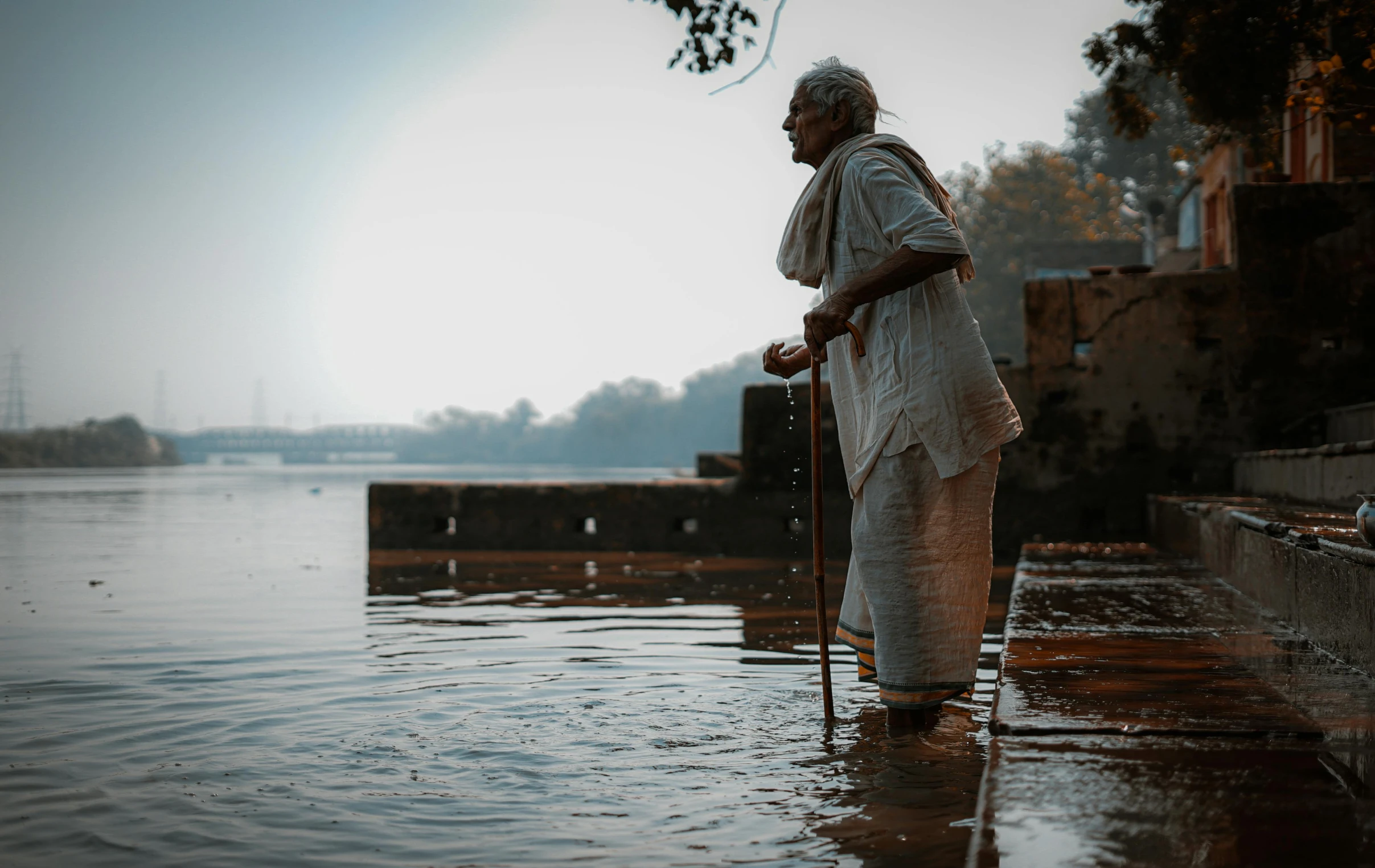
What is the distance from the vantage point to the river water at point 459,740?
2525 mm

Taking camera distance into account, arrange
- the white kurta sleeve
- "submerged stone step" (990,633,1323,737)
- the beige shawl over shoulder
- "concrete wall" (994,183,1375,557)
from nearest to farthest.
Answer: "submerged stone step" (990,633,1323,737)
the white kurta sleeve
the beige shawl over shoulder
"concrete wall" (994,183,1375,557)

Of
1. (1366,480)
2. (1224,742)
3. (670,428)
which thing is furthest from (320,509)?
(670,428)

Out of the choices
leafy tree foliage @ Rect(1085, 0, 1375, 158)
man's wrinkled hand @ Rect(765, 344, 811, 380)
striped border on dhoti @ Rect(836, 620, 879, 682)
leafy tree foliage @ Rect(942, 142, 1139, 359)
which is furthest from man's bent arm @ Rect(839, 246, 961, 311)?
leafy tree foliage @ Rect(942, 142, 1139, 359)

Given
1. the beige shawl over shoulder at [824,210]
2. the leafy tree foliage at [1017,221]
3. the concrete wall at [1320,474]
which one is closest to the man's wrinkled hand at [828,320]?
the beige shawl over shoulder at [824,210]

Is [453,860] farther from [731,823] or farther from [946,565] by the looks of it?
[946,565]

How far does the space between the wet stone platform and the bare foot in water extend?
0.23m

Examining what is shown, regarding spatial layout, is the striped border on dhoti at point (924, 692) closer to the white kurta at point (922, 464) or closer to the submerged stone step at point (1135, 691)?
the white kurta at point (922, 464)

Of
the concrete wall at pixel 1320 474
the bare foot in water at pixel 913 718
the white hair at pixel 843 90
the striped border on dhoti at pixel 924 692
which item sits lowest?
the bare foot in water at pixel 913 718

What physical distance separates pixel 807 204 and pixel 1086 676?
150 centimetres

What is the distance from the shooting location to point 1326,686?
2.91 metres

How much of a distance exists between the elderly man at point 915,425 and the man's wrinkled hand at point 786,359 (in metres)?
0.36

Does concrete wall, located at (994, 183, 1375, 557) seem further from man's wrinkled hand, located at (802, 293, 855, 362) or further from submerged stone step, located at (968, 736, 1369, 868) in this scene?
submerged stone step, located at (968, 736, 1369, 868)

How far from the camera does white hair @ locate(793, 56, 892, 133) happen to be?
3453 mm

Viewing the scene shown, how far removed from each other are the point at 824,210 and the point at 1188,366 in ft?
24.8
